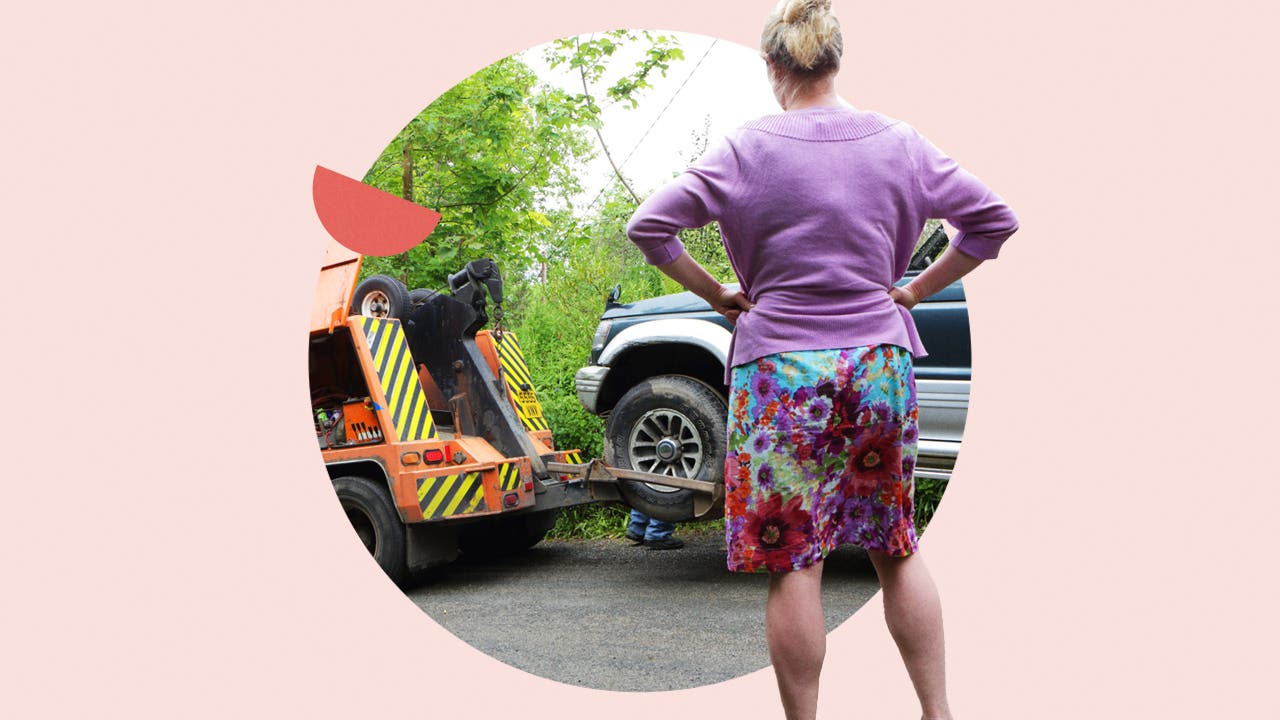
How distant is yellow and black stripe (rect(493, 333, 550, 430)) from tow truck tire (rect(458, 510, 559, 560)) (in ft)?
1.37

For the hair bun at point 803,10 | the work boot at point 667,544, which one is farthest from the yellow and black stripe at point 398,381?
the hair bun at point 803,10

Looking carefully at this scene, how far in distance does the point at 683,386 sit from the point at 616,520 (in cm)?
72

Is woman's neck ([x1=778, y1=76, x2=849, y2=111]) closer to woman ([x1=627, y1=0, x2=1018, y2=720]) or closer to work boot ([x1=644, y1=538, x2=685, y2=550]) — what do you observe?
woman ([x1=627, y1=0, x2=1018, y2=720])

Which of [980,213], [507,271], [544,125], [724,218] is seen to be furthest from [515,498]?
[980,213]

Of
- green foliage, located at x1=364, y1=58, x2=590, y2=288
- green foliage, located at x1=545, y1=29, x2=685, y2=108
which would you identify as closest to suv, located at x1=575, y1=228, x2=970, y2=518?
green foliage, located at x1=364, y1=58, x2=590, y2=288

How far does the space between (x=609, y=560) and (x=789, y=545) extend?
152cm

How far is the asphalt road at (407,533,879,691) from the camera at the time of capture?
4.02 m

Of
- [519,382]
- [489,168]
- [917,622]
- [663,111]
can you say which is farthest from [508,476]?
[917,622]

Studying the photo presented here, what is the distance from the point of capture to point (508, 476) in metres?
A: 4.49

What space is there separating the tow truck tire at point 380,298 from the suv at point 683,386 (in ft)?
3.06

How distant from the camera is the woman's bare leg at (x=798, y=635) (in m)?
3.04

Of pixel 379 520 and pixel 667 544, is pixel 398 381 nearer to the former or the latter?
pixel 379 520

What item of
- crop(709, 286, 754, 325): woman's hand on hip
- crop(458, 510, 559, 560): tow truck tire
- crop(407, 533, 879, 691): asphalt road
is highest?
crop(709, 286, 754, 325): woman's hand on hip

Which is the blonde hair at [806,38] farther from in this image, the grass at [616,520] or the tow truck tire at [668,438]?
the grass at [616,520]
